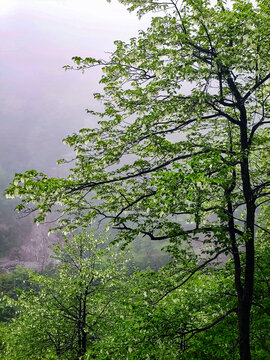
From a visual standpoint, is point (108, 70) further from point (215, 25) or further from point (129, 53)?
point (215, 25)

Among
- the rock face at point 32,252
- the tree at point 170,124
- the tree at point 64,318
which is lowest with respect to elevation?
the tree at point 64,318

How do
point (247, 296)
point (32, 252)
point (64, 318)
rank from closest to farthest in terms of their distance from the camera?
point (247, 296) < point (64, 318) < point (32, 252)

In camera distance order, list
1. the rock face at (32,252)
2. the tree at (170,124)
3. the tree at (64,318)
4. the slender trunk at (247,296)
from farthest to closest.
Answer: the rock face at (32,252), the tree at (64,318), the slender trunk at (247,296), the tree at (170,124)

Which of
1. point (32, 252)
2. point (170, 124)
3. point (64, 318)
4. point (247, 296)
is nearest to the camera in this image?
point (247, 296)

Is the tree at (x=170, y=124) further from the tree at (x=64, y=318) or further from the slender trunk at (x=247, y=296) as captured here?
the tree at (x=64, y=318)

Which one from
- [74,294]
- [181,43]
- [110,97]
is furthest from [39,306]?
[181,43]

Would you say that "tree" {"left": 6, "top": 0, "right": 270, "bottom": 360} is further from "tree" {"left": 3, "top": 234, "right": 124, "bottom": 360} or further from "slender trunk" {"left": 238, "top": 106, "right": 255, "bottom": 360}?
"tree" {"left": 3, "top": 234, "right": 124, "bottom": 360}

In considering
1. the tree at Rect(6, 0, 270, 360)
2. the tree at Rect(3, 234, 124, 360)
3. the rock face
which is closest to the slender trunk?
the tree at Rect(6, 0, 270, 360)

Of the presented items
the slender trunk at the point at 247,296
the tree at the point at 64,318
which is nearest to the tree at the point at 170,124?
the slender trunk at the point at 247,296

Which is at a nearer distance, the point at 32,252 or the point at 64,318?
the point at 64,318

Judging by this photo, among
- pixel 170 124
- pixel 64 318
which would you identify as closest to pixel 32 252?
pixel 64 318

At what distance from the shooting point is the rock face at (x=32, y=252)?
10119 centimetres

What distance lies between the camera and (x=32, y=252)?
376ft

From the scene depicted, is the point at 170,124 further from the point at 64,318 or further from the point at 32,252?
the point at 32,252
